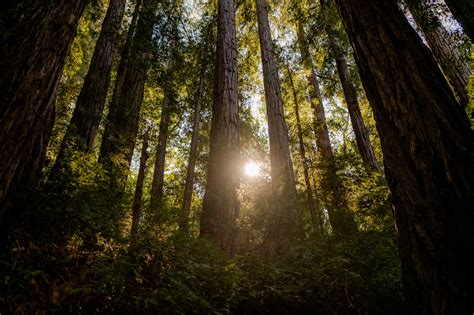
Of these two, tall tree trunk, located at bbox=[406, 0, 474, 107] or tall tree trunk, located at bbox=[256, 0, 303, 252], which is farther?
tall tree trunk, located at bbox=[256, 0, 303, 252]

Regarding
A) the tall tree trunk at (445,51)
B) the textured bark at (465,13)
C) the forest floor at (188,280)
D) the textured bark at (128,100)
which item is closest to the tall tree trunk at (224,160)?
the forest floor at (188,280)

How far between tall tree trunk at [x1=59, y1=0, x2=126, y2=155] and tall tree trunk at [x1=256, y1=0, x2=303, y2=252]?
414cm

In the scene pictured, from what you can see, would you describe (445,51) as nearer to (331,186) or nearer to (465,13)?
(331,186)

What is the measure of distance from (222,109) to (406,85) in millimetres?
4545

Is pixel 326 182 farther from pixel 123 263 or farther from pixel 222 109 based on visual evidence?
pixel 123 263

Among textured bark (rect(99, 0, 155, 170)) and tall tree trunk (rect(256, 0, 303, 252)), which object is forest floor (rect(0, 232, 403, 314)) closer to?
tall tree trunk (rect(256, 0, 303, 252))

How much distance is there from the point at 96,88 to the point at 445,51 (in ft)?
32.2

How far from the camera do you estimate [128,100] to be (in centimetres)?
747

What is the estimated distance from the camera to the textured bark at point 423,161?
1876mm

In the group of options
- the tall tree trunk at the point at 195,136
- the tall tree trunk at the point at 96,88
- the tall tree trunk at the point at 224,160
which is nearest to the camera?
the tall tree trunk at the point at 224,160

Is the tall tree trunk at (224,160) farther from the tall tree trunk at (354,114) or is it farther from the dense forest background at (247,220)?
the tall tree trunk at (354,114)

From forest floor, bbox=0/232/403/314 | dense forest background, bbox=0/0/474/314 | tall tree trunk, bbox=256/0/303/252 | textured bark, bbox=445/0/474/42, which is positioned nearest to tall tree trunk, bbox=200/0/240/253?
dense forest background, bbox=0/0/474/314

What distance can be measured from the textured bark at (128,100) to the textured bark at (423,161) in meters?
5.15

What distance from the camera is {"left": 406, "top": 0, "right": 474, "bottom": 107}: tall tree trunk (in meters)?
3.51
